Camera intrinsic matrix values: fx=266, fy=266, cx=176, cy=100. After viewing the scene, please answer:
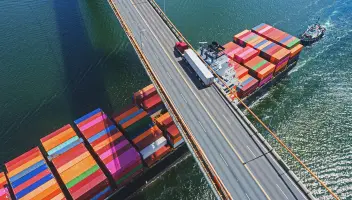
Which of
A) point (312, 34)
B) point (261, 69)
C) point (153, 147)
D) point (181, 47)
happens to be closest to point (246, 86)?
point (261, 69)

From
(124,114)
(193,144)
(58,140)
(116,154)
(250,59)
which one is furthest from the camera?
(250,59)

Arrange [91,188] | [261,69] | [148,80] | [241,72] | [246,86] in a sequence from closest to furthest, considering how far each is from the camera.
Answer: [91,188] → [246,86] → [241,72] → [261,69] → [148,80]

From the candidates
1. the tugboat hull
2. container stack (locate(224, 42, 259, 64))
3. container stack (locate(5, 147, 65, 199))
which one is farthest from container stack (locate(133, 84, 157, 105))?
the tugboat hull

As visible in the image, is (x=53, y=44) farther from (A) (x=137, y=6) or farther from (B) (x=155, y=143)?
(B) (x=155, y=143)

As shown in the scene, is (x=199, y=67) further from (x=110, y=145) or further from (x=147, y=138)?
(x=110, y=145)

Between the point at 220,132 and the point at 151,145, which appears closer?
the point at 220,132

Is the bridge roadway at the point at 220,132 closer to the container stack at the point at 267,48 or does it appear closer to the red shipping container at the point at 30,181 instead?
the red shipping container at the point at 30,181

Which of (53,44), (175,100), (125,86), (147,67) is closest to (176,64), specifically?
(147,67)
